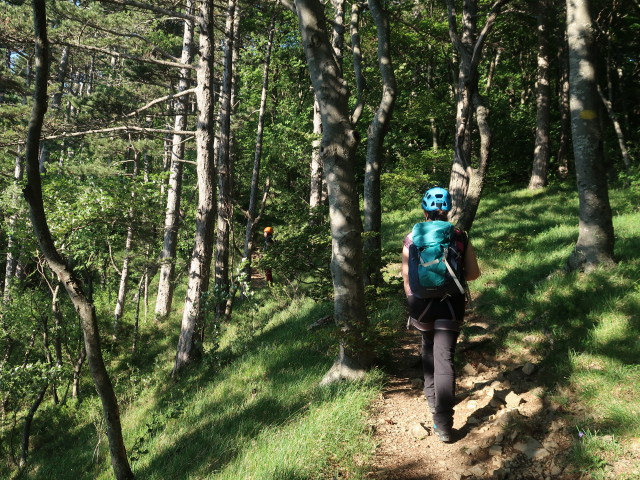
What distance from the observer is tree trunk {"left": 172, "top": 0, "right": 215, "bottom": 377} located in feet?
27.1

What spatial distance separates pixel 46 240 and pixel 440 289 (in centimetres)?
319

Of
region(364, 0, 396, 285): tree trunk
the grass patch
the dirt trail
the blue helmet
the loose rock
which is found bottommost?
the dirt trail

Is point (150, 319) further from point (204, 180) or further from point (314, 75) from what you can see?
point (314, 75)

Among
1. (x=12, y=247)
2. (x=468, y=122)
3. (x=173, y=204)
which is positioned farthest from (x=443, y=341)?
(x=173, y=204)

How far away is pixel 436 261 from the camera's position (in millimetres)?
3344

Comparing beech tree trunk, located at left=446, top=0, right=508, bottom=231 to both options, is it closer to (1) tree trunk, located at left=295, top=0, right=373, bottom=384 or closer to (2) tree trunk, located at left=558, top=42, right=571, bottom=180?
(1) tree trunk, located at left=295, top=0, right=373, bottom=384

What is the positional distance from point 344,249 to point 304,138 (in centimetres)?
843

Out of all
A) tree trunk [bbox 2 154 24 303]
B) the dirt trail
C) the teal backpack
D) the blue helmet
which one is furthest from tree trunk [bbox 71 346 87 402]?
the blue helmet

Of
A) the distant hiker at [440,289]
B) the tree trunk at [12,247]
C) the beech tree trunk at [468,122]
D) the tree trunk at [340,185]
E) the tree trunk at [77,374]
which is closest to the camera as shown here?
the distant hiker at [440,289]

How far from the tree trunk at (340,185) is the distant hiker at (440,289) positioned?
0.86m

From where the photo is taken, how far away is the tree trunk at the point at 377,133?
699 centimetres

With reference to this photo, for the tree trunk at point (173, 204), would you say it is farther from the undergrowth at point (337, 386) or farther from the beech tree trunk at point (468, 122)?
the beech tree trunk at point (468, 122)

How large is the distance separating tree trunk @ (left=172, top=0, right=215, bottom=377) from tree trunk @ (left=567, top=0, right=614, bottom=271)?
20.2ft

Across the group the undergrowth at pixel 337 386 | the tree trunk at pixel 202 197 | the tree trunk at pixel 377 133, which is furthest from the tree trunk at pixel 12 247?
the tree trunk at pixel 377 133
